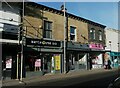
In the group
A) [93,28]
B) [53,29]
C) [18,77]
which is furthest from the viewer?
[93,28]

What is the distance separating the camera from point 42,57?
2845cm

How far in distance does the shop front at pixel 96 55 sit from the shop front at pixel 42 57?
8697mm

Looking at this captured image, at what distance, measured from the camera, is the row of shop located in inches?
961

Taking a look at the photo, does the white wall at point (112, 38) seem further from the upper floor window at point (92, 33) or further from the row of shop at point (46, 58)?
the row of shop at point (46, 58)

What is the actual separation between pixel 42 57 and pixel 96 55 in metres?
14.4

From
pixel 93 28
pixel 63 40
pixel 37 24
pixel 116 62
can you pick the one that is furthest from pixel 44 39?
pixel 116 62

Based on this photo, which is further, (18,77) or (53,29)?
(53,29)

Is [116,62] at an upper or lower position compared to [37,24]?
lower

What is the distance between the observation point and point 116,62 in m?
46.2

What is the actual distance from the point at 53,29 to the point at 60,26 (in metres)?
1.61

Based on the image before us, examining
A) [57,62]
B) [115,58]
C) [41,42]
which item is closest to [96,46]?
[115,58]

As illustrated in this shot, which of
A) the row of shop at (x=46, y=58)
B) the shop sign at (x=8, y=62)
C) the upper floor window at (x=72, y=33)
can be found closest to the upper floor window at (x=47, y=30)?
the row of shop at (x=46, y=58)

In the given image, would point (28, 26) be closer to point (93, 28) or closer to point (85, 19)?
point (85, 19)

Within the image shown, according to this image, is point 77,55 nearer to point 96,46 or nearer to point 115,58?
point 96,46
